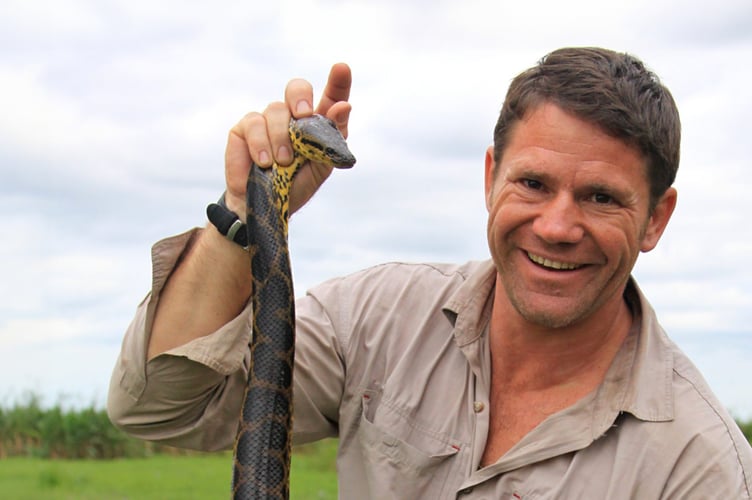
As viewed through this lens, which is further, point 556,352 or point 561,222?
point 556,352

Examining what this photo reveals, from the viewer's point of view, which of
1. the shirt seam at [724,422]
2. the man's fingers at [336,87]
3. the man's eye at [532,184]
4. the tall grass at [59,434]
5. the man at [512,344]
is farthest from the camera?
the tall grass at [59,434]

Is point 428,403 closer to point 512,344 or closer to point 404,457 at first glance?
point 404,457

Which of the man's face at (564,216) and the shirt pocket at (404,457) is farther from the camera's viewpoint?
the shirt pocket at (404,457)

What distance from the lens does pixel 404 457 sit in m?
5.00

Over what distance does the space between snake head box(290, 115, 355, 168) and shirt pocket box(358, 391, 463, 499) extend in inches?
51.6

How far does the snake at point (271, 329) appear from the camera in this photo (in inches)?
189

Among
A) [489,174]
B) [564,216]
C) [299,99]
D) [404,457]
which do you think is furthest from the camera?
[489,174]

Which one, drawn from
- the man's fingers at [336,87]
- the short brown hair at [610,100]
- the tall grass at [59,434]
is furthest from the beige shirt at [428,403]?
the tall grass at [59,434]

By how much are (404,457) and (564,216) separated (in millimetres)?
1491

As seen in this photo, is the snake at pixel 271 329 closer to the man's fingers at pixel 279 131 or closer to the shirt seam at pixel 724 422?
the man's fingers at pixel 279 131

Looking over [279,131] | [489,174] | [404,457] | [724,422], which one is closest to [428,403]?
[404,457]

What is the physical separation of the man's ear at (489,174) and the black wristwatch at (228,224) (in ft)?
4.33

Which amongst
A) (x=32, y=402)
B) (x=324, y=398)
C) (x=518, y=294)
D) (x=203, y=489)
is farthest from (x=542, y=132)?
(x=32, y=402)

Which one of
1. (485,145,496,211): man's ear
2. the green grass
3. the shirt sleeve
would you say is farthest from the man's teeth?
the green grass
